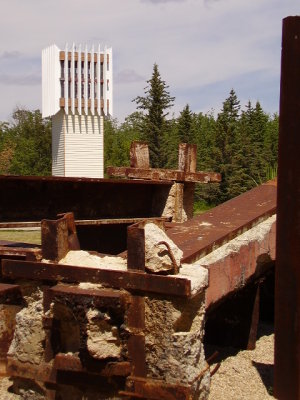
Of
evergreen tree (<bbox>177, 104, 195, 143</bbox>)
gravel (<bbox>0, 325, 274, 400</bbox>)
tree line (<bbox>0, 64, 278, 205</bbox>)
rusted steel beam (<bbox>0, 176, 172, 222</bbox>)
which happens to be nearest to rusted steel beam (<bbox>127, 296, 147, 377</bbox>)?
gravel (<bbox>0, 325, 274, 400</bbox>)

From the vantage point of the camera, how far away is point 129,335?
3447mm

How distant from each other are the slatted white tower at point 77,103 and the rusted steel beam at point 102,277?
25008 millimetres

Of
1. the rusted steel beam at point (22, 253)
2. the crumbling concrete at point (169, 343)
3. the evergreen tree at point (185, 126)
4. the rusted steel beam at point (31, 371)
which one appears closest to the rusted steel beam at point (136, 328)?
the crumbling concrete at point (169, 343)

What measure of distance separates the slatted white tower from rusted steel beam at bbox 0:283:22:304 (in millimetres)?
24598

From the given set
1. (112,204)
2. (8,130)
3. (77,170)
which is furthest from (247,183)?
(8,130)

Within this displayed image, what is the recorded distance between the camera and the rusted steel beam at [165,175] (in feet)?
21.0

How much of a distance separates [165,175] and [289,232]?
8.70ft

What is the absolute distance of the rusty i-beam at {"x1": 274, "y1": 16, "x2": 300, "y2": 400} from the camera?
389cm

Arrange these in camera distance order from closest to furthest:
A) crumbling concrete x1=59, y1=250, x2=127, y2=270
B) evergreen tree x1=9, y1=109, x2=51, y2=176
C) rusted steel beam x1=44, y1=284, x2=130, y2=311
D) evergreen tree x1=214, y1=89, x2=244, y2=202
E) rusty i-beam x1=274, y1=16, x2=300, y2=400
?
rusted steel beam x1=44, y1=284, x2=130, y2=311
crumbling concrete x1=59, y1=250, x2=127, y2=270
rusty i-beam x1=274, y1=16, x2=300, y2=400
evergreen tree x1=214, y1=89, x2=244, y2=202
evergreen tree x1=9, y1=109, x2=51, y2=176

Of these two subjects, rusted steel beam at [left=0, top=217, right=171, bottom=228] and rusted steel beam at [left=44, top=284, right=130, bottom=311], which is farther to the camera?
rusted steel beam at [left=0, top=217, right=171, bottom=228]

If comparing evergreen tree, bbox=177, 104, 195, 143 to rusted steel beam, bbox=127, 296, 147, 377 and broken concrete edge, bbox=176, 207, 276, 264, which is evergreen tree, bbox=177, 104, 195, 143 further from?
rusted steel beam, bbox=127, 296, 147, 377

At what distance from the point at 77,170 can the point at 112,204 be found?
24.9m

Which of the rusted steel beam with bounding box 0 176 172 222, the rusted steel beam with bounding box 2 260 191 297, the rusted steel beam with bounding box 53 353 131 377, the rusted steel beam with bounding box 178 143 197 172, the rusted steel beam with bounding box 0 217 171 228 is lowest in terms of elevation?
the rusted steel beam with bounding box 53 353 131 377

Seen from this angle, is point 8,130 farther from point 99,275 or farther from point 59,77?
point 99,275
